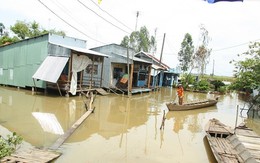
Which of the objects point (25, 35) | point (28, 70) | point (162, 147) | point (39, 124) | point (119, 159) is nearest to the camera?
point (119, 159)

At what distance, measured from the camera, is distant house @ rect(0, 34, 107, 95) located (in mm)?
17375

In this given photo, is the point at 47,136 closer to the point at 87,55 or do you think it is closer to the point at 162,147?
the point at 162,147

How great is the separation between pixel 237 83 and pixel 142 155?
41.1ft

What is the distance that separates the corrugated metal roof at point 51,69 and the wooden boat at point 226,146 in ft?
35.7

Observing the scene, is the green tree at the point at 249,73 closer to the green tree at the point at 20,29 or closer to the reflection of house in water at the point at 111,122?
the reflection of house in water at the point at 111,122

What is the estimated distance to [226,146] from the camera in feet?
25.4

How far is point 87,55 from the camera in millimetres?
19000

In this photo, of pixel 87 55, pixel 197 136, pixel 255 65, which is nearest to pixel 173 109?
pixel 197 136

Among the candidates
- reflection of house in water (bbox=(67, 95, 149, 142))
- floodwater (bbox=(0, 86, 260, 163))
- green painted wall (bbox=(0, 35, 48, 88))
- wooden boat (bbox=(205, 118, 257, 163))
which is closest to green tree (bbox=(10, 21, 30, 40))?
green painted wall (bbox=(0, 35, 48, 88))

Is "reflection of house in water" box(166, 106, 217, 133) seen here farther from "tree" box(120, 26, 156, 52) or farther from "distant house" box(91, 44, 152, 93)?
"tree" box(120, 26, 156, 52)

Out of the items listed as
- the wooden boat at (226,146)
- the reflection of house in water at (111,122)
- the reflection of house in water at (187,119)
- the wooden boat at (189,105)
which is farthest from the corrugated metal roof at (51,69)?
the wooden boat at (226,146)

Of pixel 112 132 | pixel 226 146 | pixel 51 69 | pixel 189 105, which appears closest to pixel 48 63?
pixel 51 69

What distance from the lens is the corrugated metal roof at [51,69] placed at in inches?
651

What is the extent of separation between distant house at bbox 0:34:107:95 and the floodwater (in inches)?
125
